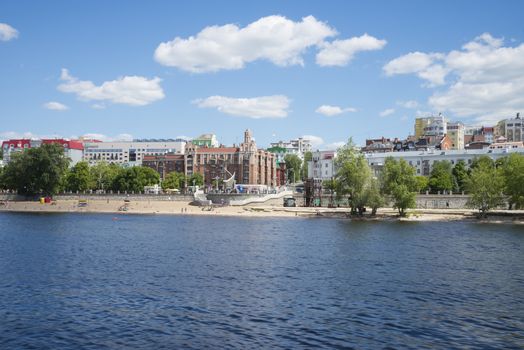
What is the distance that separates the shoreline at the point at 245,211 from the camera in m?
116

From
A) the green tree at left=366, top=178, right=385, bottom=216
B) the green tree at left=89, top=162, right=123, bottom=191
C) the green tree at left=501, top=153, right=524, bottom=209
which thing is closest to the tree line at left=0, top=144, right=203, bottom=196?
the green tree at left=89, top=162, right=123, bottom=191

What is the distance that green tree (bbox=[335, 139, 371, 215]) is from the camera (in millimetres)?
114750

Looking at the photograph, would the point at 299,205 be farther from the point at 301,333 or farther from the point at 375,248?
the point at 301,333

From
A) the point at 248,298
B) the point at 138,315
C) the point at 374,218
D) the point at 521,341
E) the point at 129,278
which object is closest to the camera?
the point at 521,341

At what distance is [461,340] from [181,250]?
3955 cm

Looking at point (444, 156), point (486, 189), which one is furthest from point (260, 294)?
point (444, 156)

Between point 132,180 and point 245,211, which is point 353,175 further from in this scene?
point 132,180

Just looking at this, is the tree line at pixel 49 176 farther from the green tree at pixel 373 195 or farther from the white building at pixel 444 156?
the green tree at pixel 373 195

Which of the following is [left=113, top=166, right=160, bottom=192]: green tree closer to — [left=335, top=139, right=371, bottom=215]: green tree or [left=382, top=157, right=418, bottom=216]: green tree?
[left=335, top=139, right=371, bottom=215]: green tree

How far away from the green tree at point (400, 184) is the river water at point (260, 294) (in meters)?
42.0

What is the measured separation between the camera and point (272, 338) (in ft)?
94.1

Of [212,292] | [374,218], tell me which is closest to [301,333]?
[212,292]

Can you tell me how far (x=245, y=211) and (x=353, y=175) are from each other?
3723cm

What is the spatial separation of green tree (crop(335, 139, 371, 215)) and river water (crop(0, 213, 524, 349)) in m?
44.2
